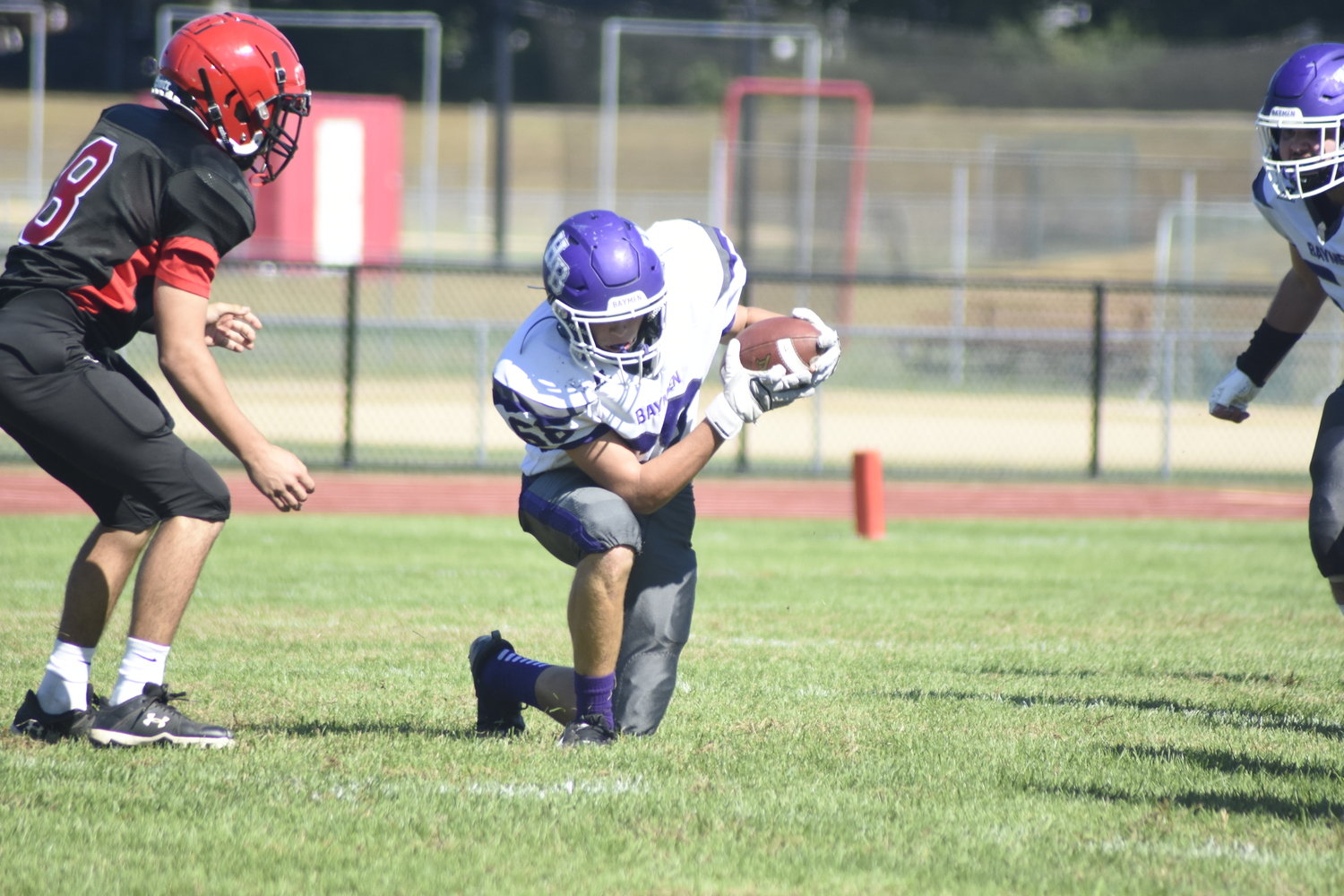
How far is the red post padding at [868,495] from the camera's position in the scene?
909cm

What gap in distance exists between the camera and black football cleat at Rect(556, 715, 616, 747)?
383 centimetres

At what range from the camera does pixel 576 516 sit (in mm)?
3740

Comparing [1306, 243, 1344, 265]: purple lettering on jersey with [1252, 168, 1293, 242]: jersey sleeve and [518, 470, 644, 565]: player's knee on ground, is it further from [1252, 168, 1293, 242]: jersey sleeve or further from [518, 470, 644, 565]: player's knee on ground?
[518, 470, 644, 565]: player's knee on ground

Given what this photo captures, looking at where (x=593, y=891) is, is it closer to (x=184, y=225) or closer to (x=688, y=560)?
(x=688, y=560)

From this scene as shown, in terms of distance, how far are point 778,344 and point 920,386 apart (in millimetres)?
15971

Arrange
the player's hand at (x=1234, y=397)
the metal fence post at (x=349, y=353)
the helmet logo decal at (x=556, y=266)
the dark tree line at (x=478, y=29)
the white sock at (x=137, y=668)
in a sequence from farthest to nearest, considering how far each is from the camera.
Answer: the dark tree line at (x=478, y=29), the metal fence post at (x=349, y=353), the player's hand at (x=1234, y=397), the white sock at (x=137, y=668), the helmet logo decal at (x=556, y=266)

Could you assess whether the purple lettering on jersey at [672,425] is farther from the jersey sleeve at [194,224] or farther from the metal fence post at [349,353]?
the metal fence post at [349,353]

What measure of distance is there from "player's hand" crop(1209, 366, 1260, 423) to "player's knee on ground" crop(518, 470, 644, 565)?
6.46 ft

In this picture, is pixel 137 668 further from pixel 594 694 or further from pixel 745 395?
pixel 745 395

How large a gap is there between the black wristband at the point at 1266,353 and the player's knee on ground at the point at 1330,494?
25.9 inches

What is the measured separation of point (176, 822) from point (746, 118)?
836 inches

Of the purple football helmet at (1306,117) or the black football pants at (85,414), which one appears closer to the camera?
the black football pants at (85,414)

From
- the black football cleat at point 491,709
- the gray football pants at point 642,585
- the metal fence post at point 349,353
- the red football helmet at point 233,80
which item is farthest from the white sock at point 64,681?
the metal fence post at point 349,353

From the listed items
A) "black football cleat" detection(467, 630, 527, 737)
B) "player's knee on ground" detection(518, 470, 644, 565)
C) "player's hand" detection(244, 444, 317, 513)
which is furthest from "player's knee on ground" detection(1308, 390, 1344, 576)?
"player's hand" detection(244, 444, 317, 513)
